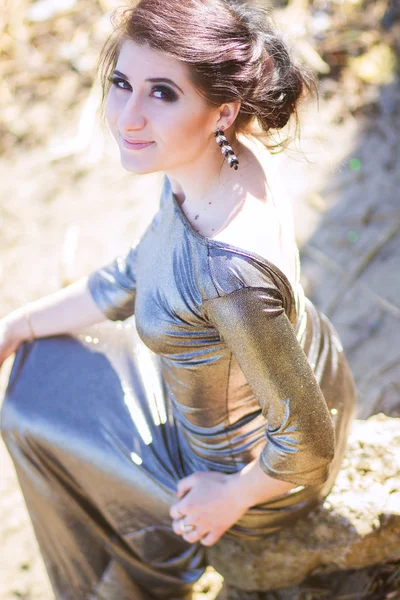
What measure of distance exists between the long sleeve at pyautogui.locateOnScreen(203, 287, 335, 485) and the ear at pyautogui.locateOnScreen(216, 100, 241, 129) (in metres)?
0.37

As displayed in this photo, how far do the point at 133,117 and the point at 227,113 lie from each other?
193 mm

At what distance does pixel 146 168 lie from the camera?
4.99 ft

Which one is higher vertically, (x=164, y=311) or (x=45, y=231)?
(x=164, y=311)

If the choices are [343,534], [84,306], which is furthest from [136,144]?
[343,534]

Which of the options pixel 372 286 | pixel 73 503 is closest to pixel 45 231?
pixel 372 286

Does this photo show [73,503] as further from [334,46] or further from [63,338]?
[334,46]

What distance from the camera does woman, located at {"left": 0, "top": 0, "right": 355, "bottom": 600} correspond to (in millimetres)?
1436

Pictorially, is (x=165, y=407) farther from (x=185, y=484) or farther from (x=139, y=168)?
(x=139, y=168)

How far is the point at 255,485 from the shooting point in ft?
5.45

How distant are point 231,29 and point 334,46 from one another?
308cm

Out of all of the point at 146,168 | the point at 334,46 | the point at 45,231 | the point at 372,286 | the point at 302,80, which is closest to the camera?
the point at 146,168

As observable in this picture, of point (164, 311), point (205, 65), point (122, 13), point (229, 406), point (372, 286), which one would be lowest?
point (372, 286)

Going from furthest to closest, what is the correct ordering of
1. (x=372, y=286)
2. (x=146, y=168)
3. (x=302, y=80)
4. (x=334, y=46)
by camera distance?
(x=334, y=46)
(x=372, y=286)
(x=302, y=80)
(x=146, y=168)

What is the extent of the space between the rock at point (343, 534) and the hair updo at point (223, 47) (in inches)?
37.8
